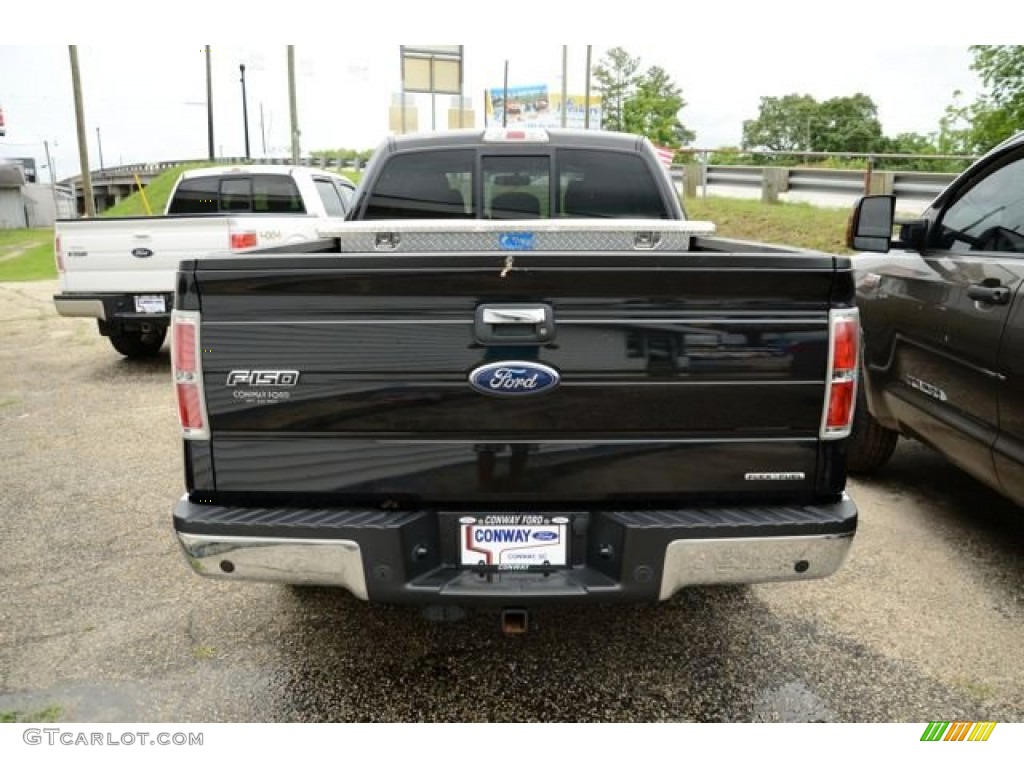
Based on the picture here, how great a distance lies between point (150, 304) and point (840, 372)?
22.1 feet

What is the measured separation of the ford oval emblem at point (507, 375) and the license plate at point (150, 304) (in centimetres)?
608

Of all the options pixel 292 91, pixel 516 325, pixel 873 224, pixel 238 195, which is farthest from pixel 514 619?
pixel 292 91

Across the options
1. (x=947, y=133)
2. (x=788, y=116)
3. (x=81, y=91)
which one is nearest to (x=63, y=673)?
(x=81, y=91)

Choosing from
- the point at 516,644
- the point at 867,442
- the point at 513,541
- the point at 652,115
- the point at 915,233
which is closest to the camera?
the point at 513,541

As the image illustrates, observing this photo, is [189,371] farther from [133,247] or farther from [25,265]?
[25,265]

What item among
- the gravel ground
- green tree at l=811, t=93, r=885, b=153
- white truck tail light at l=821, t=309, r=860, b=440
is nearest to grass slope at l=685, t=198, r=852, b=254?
the gravel ground

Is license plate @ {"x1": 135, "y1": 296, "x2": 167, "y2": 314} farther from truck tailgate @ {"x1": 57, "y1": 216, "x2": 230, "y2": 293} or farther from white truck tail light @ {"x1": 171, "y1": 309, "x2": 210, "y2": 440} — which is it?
white truck tail light @ {"x1": 171, "y1": 309, "x2": 210, "y2": 440}

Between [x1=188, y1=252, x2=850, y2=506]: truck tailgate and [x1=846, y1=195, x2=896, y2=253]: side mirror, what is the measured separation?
5.85ft

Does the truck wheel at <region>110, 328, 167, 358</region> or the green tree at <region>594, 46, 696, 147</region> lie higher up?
the green tree at <region>594, 46, 696, 147</region>

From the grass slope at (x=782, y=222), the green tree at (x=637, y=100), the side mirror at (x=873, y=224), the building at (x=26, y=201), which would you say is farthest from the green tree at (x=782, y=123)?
the side mirror at (x=873, y=224)

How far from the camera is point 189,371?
229 centimetres

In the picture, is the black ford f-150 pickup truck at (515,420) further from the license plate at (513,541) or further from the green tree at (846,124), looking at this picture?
the green tree at (846,124)

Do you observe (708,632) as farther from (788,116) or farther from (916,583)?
(788,116)

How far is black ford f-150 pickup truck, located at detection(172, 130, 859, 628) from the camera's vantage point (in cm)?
224
